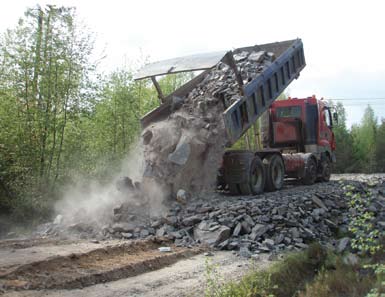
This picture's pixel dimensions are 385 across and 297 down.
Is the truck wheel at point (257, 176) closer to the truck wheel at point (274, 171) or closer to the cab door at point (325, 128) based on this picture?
the truck wheel at point (274, 171)

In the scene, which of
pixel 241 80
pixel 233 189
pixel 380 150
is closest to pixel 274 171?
pixel 233 189

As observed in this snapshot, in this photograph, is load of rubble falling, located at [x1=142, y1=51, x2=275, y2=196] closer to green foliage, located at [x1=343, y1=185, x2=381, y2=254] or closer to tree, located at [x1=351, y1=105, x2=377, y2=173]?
green foliage, located at [x1=343, y1=185, x2=381, y2=254]

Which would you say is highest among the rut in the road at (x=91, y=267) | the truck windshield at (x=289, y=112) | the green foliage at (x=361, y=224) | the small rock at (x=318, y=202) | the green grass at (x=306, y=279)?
the truck windshield at (x=289, y=112)

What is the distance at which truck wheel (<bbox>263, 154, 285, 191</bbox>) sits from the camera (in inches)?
424

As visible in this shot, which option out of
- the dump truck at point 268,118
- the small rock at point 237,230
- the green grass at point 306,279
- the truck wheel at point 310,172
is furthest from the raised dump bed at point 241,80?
the green grass at point 306,279

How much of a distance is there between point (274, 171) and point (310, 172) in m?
2.16

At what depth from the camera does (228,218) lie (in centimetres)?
757

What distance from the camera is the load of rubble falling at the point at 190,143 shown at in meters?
8.88

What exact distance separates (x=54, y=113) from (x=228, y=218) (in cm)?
509

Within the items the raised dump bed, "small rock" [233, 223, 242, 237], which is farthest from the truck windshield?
"small rock" [233, 223, 242, 237]

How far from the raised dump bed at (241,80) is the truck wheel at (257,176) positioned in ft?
2.74

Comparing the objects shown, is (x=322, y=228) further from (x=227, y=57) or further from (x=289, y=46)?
(x=289, y=46)

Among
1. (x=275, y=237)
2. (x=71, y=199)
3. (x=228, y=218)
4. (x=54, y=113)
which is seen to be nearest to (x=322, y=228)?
(x=275, y=237)

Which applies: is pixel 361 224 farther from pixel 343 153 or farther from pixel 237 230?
pixel 343 153
